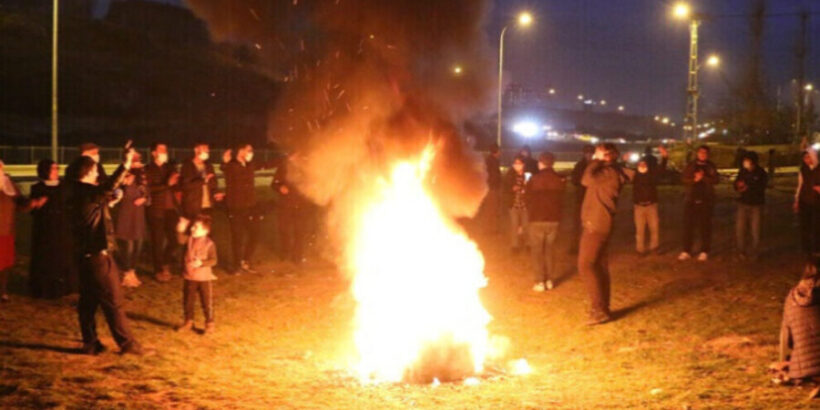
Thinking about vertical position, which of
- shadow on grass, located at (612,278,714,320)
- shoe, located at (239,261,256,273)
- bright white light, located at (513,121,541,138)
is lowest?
shadow on grass, located at (612,278,714,320)

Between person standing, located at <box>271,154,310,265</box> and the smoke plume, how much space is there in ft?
3.70

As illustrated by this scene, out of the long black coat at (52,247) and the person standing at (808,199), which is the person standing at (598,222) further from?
the long black coat at (52,247)

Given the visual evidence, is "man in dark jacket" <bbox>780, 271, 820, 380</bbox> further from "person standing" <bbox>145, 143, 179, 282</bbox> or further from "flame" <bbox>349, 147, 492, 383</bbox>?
"person standing" <bbox>145, 143, 179, 282</bbox>

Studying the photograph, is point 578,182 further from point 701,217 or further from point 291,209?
point 291,209

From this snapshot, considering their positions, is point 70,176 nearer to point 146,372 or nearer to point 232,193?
point 146,372

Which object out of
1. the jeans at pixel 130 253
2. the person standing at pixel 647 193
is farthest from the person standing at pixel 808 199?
the jeans at pixel 130 253

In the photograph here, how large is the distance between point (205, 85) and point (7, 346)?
84.4 meters

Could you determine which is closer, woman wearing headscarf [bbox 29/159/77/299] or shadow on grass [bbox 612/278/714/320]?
woman wearing headscarf [bbox 29/159/77/299]

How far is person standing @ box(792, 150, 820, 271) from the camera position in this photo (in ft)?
43.3

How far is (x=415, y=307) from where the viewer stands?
9312 mm

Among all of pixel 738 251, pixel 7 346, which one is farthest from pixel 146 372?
pixel 738 251

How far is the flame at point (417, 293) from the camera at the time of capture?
884 cm

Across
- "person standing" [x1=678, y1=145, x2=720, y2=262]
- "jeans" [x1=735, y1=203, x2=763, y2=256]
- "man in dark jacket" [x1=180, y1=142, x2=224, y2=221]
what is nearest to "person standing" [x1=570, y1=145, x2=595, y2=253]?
"person standing" [x1=678, y1=145, x2=720, y2=262]

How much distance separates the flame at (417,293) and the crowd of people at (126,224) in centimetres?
195
